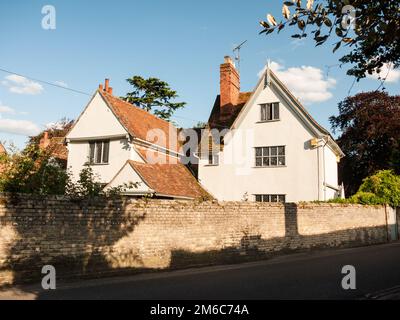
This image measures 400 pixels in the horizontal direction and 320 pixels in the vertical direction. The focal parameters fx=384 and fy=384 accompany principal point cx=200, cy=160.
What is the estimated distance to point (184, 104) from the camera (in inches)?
1783

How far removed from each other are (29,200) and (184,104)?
120 ft

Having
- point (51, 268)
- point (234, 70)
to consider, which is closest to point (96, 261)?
point (51, 268)

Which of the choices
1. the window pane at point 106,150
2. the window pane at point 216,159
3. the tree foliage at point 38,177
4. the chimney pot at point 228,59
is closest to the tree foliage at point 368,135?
the chimney pot at point 228,59

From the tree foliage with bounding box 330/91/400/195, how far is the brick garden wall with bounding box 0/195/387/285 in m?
18.2

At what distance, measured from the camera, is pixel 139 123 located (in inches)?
993

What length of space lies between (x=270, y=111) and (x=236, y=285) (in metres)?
17.3

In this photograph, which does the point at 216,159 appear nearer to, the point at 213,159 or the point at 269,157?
the point at 213,159

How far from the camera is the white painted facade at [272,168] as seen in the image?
23.3 m

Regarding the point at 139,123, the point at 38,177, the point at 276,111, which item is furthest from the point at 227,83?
the point at 38,177

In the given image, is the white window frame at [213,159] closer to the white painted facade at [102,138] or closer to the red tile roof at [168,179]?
the red tile roof at [168,179]

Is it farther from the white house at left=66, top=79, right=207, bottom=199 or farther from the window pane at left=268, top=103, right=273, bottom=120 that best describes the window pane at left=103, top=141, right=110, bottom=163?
the window pane at left=268, top=103, right=273, bottom=120

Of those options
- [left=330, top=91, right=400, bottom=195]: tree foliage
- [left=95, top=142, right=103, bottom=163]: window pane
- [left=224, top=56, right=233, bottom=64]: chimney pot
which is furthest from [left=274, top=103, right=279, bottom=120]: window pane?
[left=330, top=91, right=400, bottom=195]: tree foliage

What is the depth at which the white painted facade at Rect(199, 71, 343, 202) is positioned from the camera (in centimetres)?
2331

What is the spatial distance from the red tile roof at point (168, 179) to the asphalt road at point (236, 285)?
24.5 ft
